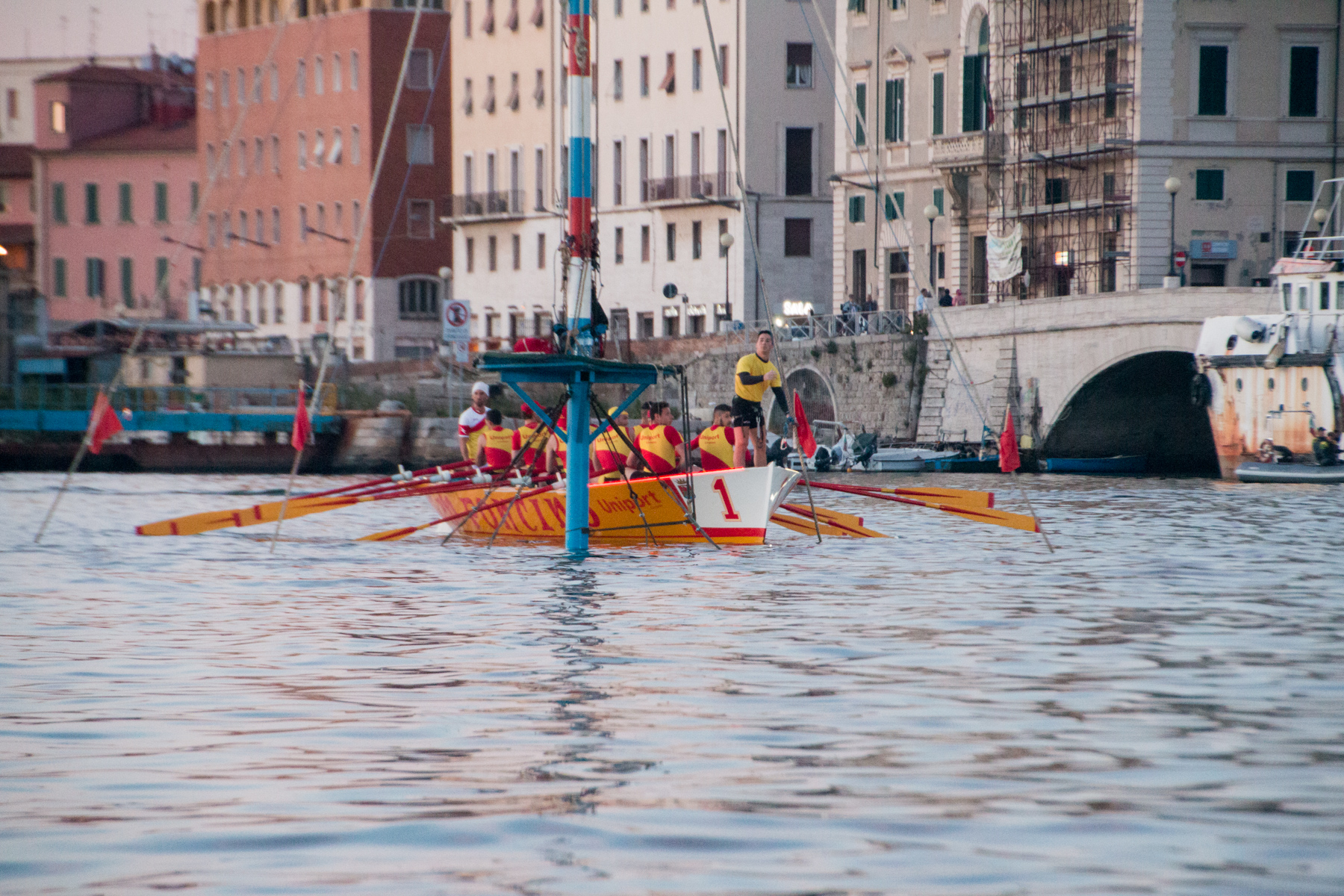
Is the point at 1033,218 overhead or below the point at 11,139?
below

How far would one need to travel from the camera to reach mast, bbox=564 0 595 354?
72.9ft

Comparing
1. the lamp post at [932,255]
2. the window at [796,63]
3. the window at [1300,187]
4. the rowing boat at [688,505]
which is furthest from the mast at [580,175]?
the window at [796,63]

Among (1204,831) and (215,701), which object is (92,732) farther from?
(1204,831)

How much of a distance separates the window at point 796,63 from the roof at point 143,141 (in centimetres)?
4074

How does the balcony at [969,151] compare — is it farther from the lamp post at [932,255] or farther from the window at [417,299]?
the window at [417,299]

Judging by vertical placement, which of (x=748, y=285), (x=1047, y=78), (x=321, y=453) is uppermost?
(x=1047, y=78)

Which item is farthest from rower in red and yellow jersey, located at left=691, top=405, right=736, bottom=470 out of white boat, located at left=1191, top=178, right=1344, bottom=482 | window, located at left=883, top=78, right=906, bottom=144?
window, located at left=883, top=78, right=906, bottom=144

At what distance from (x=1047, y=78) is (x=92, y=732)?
54.8m

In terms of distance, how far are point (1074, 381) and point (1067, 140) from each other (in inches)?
437

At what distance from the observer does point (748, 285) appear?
7306cm

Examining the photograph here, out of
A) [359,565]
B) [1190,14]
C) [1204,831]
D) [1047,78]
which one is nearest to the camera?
[1204,831]

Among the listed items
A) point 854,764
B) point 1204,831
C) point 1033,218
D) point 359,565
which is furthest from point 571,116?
point 1033,218

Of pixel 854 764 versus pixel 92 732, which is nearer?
pixel 854 764

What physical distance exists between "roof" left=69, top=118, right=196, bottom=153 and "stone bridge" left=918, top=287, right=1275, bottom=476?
57.0 m
